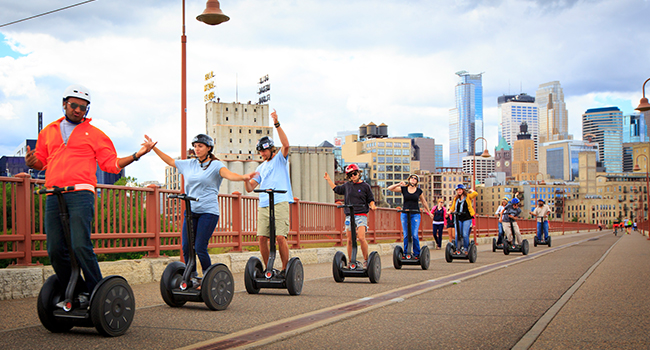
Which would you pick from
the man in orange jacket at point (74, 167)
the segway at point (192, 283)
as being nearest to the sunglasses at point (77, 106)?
the man in orange jacket at point (74, 167)

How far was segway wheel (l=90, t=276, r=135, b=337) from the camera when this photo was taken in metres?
5.12

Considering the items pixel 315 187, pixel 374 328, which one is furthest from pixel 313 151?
pixel 374 328

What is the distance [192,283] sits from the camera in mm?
6797

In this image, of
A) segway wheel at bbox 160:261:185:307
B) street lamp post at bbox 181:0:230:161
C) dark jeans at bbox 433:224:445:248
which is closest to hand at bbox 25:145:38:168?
segway wheel at bbox 160:261:185:307

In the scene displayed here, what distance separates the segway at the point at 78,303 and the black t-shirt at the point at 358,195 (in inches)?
227

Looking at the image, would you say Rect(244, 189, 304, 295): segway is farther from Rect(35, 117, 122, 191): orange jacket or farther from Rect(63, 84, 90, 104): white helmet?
Rect(63, 84, 90, 104): white helmet

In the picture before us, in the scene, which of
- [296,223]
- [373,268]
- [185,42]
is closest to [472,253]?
[296,223]

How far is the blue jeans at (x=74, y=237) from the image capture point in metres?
5.25

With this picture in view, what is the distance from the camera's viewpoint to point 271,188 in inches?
331

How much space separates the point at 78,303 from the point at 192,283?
1633 mm

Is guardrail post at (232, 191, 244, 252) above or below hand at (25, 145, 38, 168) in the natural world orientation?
below

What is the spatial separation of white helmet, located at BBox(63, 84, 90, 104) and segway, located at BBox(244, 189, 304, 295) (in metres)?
2.93

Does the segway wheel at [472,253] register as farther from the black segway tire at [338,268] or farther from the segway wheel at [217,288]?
the segway wheel at [217,288]

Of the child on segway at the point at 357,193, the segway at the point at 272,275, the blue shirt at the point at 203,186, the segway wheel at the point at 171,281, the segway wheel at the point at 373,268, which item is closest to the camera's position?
the segway wheel at the point at 171,281
